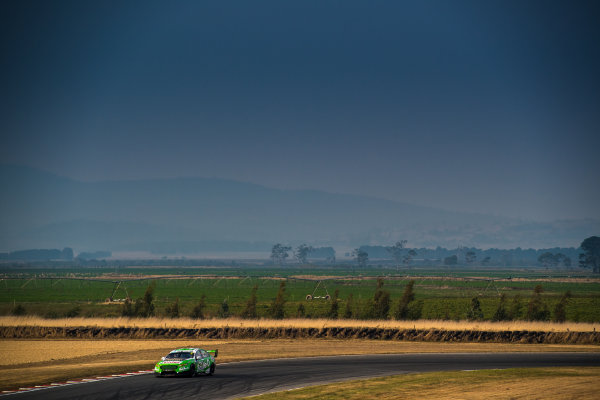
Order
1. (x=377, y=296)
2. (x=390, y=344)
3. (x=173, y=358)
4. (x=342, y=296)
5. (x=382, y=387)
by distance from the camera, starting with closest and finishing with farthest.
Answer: (x=382, y=387) < (x=173, y=358) < (x=390, y=344) < (x=377, y=296) < (x=342, y=296)

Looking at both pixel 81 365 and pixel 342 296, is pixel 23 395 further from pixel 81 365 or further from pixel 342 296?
pixel 342 296

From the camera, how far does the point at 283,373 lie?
3966 cm

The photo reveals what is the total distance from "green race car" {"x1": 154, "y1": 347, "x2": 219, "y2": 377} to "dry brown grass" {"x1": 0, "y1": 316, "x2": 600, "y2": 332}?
28.6 m

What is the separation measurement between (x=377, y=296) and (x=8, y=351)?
123 ft

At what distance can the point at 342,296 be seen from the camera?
131000 millimetres

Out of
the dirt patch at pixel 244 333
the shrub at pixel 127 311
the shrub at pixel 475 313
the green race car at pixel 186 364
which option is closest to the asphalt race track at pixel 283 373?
the green race car at pixel 186 364

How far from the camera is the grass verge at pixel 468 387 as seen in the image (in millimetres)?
31078

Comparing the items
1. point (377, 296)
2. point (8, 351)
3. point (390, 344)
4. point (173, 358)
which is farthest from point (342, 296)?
point (173, 358)

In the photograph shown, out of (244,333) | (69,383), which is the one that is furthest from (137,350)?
(69,383)

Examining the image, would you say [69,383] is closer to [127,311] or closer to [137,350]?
[137,350]

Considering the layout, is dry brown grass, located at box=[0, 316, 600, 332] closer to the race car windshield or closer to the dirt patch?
the dirt patch

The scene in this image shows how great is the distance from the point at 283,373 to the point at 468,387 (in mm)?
10841

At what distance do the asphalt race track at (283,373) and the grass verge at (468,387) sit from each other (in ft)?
7.03

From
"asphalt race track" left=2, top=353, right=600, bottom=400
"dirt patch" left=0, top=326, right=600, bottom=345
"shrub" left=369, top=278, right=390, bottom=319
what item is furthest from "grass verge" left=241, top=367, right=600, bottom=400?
"shrub" left=369, top=278, right=390, bottom=319
